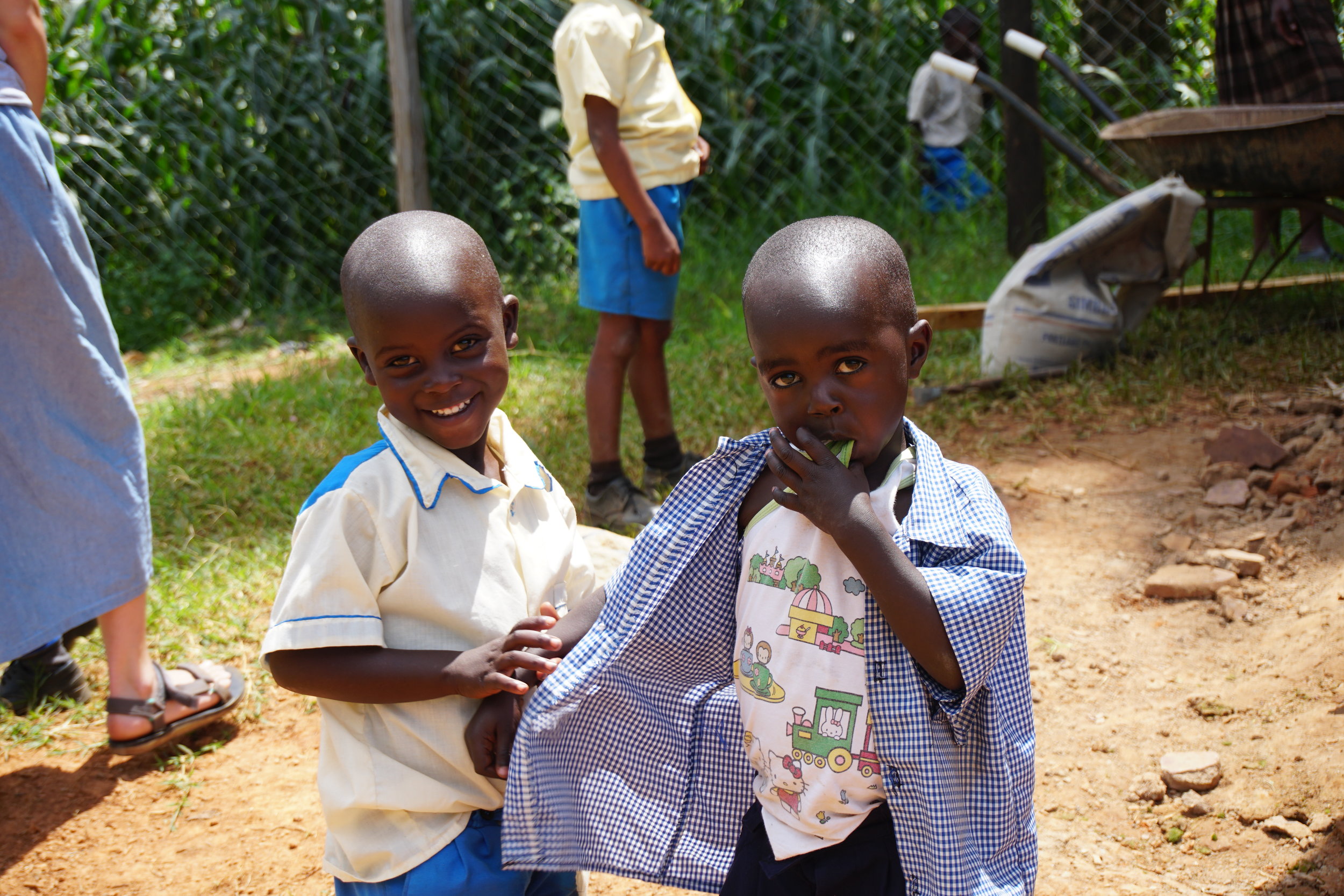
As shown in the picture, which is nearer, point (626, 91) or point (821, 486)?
point (821, 486)

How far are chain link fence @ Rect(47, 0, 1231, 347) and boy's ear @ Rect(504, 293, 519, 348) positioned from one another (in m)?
4.70

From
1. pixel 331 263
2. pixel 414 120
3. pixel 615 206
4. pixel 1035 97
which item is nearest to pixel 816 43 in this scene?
pixel 1035 97

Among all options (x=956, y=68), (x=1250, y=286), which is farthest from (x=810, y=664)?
(x=1250, y=286)

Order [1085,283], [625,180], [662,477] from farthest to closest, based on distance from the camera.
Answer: [1085,283] < [662,477] < [625,180]

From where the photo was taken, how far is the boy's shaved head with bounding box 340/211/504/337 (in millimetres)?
1401

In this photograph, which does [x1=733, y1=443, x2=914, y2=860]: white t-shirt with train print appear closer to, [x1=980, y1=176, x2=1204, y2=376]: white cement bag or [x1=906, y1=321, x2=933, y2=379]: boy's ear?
[x1=906, y1=321, x2=933, y2=379]: boy's ear

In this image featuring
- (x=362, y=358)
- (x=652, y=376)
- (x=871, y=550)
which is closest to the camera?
A: (x=871, y=550)

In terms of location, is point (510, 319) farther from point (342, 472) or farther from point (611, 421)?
point (611, 421)

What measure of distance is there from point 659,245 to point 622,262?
0.50 feet

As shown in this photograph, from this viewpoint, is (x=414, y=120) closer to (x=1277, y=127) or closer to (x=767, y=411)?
(x=767, y=411)

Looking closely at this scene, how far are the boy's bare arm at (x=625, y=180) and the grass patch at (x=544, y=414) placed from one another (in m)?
0.83

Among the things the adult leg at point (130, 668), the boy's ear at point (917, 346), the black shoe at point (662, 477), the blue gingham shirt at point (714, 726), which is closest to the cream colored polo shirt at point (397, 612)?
the blue gingham shirt at point (714, 726)

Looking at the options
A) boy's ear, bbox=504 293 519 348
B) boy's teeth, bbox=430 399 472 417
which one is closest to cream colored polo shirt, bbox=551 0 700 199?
boy's ear, bbox=504 293 519 348

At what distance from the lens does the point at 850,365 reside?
127 centimetres
